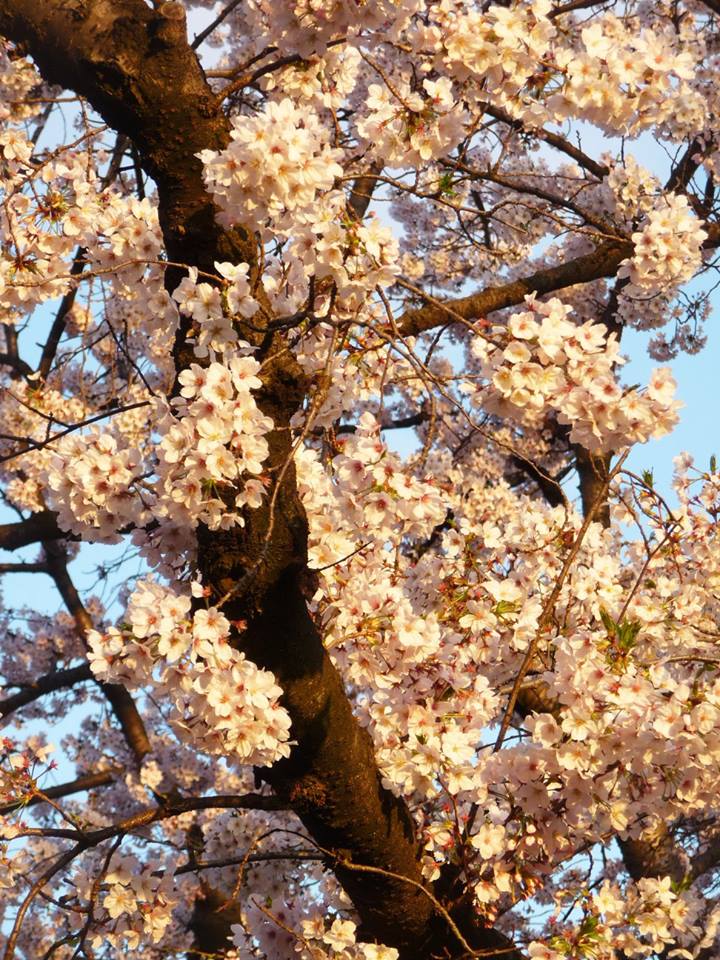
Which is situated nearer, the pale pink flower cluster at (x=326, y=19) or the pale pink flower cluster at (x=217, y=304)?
the pale pink flower cluster at (x=217, y=304)

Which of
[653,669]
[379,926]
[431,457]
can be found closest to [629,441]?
[653,669]

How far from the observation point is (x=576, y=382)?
299 cm

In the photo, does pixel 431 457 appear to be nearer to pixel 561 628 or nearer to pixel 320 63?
pixel 561 628

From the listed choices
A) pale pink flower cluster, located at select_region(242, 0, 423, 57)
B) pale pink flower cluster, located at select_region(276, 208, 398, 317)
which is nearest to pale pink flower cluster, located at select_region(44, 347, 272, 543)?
pale pink flower cluster, located at select_region(276, 208, 398, 317)

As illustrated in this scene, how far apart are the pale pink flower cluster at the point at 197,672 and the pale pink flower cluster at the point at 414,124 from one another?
1.70m

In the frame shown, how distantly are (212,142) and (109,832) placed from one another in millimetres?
2471

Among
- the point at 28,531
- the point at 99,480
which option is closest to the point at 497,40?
the point at 99,480

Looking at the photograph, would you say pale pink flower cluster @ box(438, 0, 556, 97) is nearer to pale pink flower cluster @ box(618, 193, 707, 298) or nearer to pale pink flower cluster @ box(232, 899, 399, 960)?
pale pink flower cluster @ box(618, 193, 707, 298)

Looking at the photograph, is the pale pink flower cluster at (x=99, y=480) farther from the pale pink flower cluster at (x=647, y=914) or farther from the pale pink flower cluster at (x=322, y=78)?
the pale pink flower cluster at (x=647, y=914)

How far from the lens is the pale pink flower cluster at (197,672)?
2812 millimetres

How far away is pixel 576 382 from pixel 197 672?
4.57 feet

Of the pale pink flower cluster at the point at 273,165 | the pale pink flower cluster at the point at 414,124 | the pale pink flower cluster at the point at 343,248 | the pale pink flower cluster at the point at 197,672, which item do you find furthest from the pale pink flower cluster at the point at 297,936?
the pale pink flower cluster at the point at 414,124

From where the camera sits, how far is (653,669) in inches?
133

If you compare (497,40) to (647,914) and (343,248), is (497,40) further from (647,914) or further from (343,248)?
(647,914)
